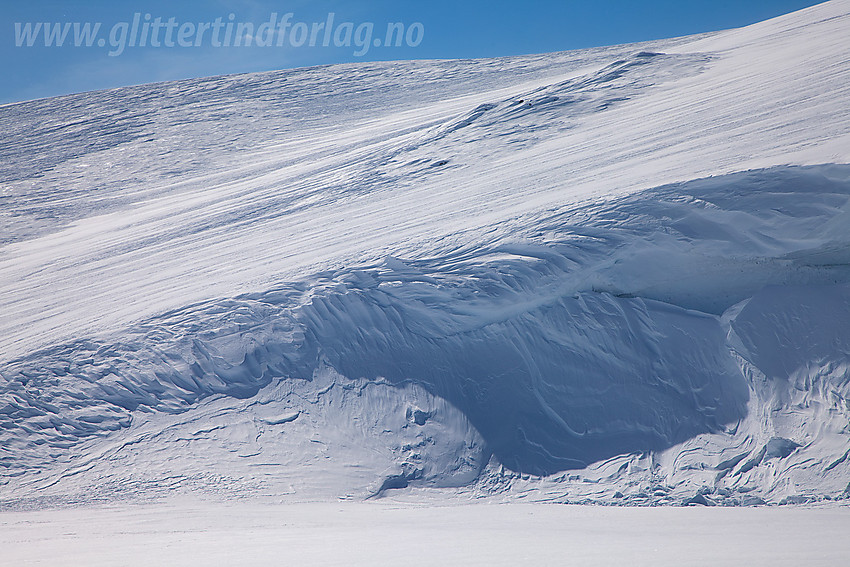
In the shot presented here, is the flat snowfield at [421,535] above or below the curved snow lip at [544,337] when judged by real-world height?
below

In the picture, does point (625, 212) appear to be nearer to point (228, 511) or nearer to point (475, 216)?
point (475, 216)

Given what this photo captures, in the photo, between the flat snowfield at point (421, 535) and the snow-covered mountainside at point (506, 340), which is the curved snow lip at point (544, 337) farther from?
the flat snowfield at point (421, 535)

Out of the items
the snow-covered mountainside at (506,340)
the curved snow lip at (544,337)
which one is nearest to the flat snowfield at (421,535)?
the snow-covered mountainside at (506,340)

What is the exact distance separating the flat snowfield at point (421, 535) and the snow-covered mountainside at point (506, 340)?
310 mm

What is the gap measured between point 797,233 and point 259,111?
992 centimetres

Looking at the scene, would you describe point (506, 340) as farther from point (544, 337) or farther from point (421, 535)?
point (421, 535)

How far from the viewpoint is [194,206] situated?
8.25m

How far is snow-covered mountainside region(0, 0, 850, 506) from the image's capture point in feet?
12.2

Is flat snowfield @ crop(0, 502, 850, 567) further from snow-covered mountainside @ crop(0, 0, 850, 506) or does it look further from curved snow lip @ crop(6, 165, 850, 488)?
curved snow lip @ crop(6, 165, 850, 488)

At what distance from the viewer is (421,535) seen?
2.63 metres

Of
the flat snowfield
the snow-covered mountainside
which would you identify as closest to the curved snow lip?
the snow-covered mountainside

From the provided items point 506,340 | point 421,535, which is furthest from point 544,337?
point 421,535

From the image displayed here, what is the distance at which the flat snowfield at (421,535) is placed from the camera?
7.25 feet

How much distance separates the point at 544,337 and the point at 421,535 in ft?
6.33
